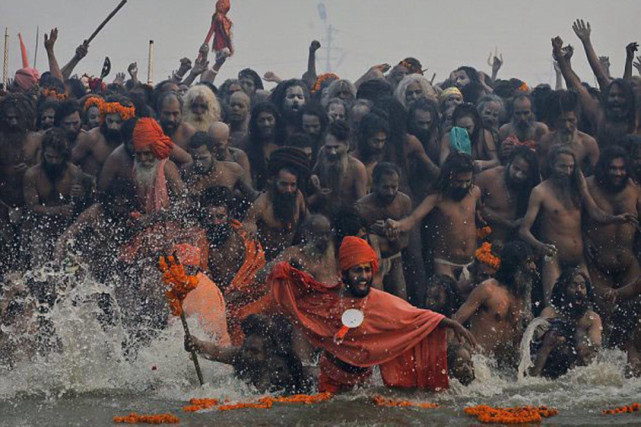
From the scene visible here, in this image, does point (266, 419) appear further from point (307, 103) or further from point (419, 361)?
point (307, 103)

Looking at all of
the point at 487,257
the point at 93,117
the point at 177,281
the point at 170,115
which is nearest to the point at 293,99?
the point at 170,115

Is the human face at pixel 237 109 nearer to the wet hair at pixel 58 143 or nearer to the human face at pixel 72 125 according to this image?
the human face at pixel 72 125

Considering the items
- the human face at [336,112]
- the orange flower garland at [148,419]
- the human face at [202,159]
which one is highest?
the human face at [336,112]

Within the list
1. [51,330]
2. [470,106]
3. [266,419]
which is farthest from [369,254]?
[470,106]

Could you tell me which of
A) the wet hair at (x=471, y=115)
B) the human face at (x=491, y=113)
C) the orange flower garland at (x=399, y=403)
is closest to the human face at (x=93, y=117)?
the wet hair at (x=471, y=115)

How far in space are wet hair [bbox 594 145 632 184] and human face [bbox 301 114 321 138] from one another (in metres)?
2.88

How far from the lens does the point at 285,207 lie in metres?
12.1

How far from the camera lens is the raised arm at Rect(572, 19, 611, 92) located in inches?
563

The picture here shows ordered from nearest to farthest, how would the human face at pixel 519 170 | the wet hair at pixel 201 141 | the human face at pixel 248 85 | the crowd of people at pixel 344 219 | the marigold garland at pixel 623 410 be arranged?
the marigold garland at pixel 623 410
the crowd of people at pixel 344 219
the human face at pixel 519 170
the wet hair at pixel 201 141
the human face at pixel 248 85

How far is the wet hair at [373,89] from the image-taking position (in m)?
14.8

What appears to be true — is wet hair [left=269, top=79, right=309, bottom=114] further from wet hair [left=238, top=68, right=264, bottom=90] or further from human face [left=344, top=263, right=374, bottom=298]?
human face [left=344, top=263, right=374, bottom=298]

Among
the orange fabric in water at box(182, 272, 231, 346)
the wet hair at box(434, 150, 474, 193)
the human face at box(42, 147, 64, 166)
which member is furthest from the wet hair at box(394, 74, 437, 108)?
the orange fabric in water at box(182, 272, 231, 346)

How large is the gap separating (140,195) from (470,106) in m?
3.51

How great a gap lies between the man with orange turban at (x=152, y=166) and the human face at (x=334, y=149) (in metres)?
1.43
